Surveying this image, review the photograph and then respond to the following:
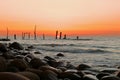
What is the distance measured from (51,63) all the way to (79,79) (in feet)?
18.4

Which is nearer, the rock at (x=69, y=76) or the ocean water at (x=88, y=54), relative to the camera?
the rock at (x=69, y=76)

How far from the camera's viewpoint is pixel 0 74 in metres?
6.25

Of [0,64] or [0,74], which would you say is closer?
[0,74]

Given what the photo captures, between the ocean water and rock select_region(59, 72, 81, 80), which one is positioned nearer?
rock select_region(59, 72, 81, 80)

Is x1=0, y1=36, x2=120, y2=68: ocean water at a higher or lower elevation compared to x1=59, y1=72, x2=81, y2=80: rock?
lower

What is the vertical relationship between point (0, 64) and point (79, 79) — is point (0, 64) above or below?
above

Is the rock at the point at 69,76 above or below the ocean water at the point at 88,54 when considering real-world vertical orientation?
above

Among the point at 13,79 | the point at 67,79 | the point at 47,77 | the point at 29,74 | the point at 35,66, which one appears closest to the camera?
the point at 13,79

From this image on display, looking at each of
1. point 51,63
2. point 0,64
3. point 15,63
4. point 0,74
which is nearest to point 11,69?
point 0,64

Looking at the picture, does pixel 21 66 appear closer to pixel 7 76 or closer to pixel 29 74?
pixel 29 74

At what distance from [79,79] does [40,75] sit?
6.22ft

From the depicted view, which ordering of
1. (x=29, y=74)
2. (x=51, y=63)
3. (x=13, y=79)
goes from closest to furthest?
(x=13, y=79) < (x=29, y=74) < (x=51, y=63)

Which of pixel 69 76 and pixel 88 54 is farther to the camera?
pixel 88 54

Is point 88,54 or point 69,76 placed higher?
point 69,76
